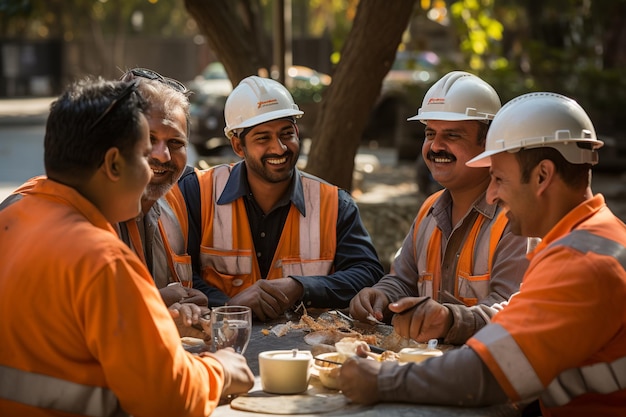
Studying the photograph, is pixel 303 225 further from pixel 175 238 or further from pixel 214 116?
pixel 214 116

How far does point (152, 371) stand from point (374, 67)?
459cm

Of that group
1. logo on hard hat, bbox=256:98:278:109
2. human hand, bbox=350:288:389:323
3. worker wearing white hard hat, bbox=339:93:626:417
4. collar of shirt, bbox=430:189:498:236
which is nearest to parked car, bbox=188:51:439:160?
logo on hard hat, bbox=256:98:278:109

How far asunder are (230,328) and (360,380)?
55 centimetres

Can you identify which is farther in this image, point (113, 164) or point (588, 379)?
point (588, 379)

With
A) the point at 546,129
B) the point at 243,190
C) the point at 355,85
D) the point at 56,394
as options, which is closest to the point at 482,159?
the point at 546,129

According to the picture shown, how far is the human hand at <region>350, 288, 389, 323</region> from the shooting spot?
4.24 metres

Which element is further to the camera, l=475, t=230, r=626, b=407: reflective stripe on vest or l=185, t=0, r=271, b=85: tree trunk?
l=185, t=0, r=271, b=85: tree trunk

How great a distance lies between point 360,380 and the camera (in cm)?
307

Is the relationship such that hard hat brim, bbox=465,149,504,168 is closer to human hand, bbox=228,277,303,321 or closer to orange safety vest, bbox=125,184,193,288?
human hand, bbox=228,277,303,321

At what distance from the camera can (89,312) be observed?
8.56ft

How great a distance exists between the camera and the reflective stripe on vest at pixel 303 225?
5.05 meters

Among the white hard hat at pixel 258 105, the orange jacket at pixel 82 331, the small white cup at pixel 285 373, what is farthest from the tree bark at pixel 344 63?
the orange jacket at pixel 82 331

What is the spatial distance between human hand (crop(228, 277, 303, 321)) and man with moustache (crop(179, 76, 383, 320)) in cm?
51

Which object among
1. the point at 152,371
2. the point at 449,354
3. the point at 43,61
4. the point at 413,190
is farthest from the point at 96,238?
the point at 43,61
